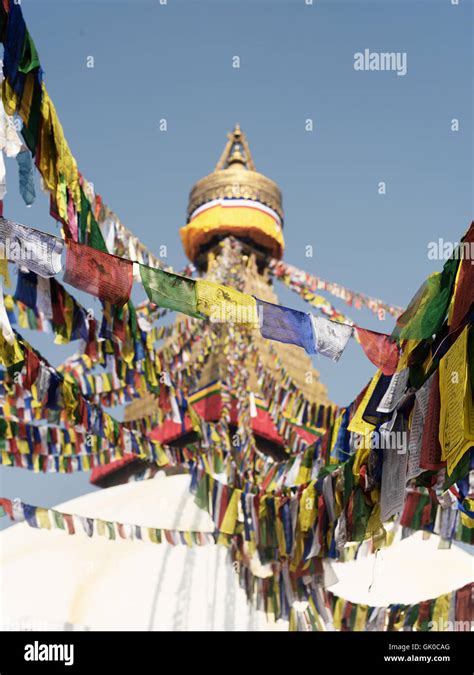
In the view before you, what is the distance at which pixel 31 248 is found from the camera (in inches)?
169

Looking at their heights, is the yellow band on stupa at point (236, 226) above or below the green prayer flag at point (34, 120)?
above

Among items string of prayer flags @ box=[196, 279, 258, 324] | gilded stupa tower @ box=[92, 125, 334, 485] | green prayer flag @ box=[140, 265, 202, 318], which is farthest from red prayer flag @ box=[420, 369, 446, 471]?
gilded stupa tower @ box=[92, 125, 334, 485]

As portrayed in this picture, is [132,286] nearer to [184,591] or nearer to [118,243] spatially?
[118,243]

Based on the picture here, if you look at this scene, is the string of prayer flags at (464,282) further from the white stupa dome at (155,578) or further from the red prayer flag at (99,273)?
the white stupa dome at (155,578)

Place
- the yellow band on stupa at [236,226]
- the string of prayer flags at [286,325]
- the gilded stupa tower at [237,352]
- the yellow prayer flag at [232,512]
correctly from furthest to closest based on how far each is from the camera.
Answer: the yellow band on stupa at [236,226] < the gilded stupa tower at [237,352] < the yellow prayer flag at [232,512] < the string of prayer flags at [286,325]

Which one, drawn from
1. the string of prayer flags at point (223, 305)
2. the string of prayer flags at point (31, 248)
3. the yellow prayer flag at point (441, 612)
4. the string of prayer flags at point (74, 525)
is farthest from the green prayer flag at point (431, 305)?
the string of prayer flags at point (74, 525)

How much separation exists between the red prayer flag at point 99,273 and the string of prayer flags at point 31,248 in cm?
8

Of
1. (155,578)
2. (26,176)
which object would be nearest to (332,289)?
(155,578)

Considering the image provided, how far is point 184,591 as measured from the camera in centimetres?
1038

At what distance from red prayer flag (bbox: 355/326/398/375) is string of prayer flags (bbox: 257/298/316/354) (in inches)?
12.4

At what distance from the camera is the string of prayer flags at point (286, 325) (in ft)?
15.4

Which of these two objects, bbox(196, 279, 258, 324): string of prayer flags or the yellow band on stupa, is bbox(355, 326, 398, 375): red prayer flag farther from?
the yellow band on stupa
